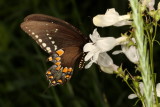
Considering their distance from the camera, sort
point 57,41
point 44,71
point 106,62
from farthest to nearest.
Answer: point 44,71, point 57,41, point 106,62

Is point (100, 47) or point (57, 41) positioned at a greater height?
point (100, 47)

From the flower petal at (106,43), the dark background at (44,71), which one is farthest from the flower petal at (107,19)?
the dark background at (44,71)

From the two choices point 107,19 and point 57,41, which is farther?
point 57,41

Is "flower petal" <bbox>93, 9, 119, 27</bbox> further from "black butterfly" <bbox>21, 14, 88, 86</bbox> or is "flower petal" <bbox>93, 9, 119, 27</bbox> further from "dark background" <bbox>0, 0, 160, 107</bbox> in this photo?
"dark background" <bbox>0, 0, 160, 107</bbox>

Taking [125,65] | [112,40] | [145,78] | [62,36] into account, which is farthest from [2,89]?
[145,78]

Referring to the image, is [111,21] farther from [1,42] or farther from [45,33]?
[1,42]

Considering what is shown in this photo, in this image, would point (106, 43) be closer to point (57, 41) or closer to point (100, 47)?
point (100, 47)

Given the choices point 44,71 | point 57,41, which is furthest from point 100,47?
point 44,71

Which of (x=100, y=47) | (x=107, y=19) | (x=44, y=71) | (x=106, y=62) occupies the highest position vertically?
(x=107, y=19)
